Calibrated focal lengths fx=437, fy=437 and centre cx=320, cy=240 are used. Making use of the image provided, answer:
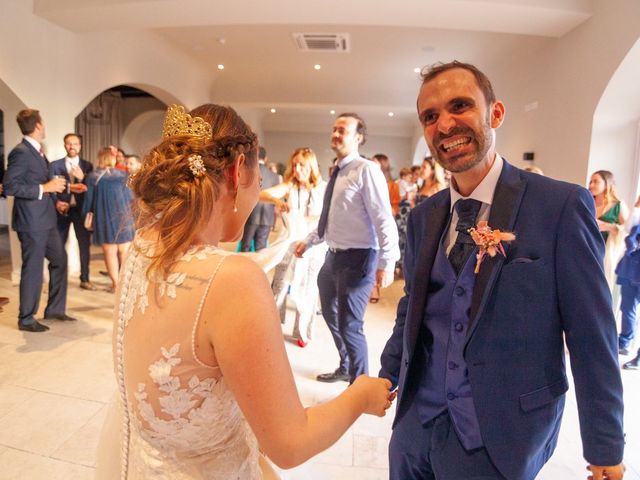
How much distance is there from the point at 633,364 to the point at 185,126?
4220mm

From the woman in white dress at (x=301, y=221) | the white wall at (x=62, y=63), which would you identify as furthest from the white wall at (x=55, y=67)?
the woman in white dress at (x=301, y=221)

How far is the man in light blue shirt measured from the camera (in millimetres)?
2719

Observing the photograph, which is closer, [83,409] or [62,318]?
[83,409]

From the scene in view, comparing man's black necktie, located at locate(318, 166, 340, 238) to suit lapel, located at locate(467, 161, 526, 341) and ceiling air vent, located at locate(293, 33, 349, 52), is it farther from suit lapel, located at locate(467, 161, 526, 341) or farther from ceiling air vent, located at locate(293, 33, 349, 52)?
ceiling air vent, located at locate(293, 33, 349, 52)

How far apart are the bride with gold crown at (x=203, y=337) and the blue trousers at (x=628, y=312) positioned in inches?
150

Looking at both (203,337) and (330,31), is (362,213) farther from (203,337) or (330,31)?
(330,31)

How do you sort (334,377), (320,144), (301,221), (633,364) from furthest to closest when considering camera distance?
(320,144), (301,221), (633,364), (334,377)

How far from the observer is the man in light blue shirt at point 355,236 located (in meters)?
2.72

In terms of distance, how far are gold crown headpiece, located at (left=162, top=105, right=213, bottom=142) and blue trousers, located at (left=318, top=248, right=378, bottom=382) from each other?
6.35 feet

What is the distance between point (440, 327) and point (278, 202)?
267 centimetres

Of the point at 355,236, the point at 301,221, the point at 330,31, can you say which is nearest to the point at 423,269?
the point at 355,236

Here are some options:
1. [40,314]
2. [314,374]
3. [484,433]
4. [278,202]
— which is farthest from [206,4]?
[484,433]

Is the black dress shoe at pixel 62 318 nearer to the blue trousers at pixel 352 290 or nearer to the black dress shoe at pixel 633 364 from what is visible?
the blue trousers at pixel 352 290

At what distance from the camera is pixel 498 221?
1.13 metres
